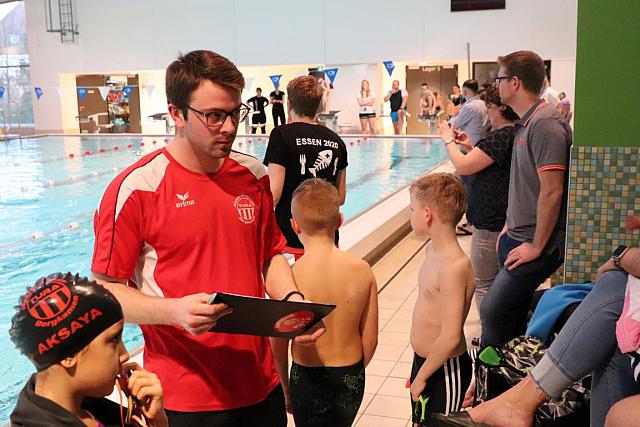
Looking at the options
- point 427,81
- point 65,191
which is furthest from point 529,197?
point 427,81

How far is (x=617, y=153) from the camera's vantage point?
133 inches

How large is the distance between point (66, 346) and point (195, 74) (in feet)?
2.68

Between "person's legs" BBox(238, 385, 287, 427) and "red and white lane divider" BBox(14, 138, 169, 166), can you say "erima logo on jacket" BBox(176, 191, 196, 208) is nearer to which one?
"person's legs" BBox(238, 385, 287, 427)

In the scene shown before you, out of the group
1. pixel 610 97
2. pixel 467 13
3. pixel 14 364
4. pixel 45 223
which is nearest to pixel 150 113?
pixel 467 13

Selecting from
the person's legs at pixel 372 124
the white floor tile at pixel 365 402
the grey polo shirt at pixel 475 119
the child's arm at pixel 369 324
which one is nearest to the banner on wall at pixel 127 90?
the person's legs at pixel 372 124

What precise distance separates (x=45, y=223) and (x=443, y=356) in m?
8.20

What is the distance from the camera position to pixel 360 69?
2259 cm

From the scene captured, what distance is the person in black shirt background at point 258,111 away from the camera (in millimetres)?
20000

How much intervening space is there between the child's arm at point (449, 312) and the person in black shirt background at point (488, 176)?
52.6 inches

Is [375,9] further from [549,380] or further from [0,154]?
[549,380]

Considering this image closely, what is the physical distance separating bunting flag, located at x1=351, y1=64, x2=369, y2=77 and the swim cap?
21.8m

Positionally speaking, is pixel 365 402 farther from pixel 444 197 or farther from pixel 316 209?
pixel 316 209

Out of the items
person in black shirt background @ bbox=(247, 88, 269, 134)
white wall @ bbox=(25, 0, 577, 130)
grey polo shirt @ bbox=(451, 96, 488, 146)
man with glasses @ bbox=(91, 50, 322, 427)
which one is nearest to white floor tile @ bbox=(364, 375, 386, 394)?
man with glasses @ bbox=(91, 50, 322, 427)

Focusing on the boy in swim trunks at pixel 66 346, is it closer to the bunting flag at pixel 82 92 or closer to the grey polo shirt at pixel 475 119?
the grey polo shirt at pixel 475 119
